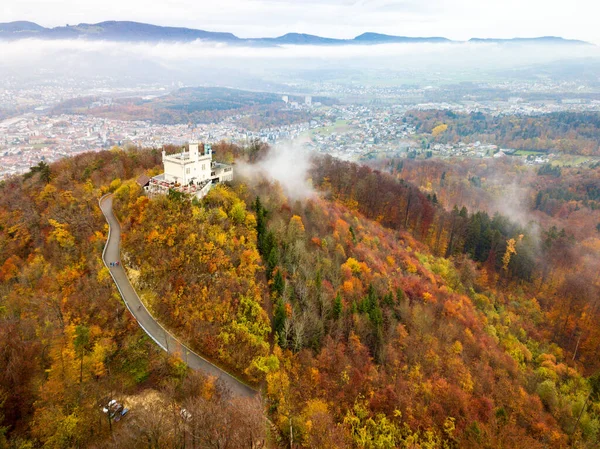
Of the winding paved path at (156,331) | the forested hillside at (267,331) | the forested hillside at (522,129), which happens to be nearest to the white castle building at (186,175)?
the forested hillside at (267,331)

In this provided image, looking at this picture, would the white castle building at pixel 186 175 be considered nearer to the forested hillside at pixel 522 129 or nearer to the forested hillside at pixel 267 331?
the forested hillside at pixel 267 331

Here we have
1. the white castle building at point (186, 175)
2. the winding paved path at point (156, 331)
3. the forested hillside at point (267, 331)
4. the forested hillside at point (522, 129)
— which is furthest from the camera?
the forested hillside at point (522, 129)

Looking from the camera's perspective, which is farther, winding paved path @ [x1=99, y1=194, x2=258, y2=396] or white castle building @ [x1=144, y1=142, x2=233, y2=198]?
white castle building @ [x1=144, y1=142, x2=233, y2=198]

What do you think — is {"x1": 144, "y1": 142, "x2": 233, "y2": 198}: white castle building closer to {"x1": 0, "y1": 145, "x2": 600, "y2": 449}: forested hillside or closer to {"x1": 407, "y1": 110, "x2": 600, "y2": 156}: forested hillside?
{"x1": 0, "y1": 145, "x2": 600, "y2": 449}: forested hillside

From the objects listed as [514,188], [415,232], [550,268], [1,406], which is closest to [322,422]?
[1,406]

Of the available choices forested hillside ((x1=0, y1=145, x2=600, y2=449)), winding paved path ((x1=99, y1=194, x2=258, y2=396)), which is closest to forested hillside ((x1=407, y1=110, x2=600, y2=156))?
forested hillside ((x1=0, y1=145, x2=600, y2=449))

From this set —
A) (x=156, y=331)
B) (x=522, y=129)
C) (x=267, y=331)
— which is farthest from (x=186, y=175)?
(x=522, y=129)

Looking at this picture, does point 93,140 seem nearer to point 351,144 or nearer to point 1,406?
point 351,144
